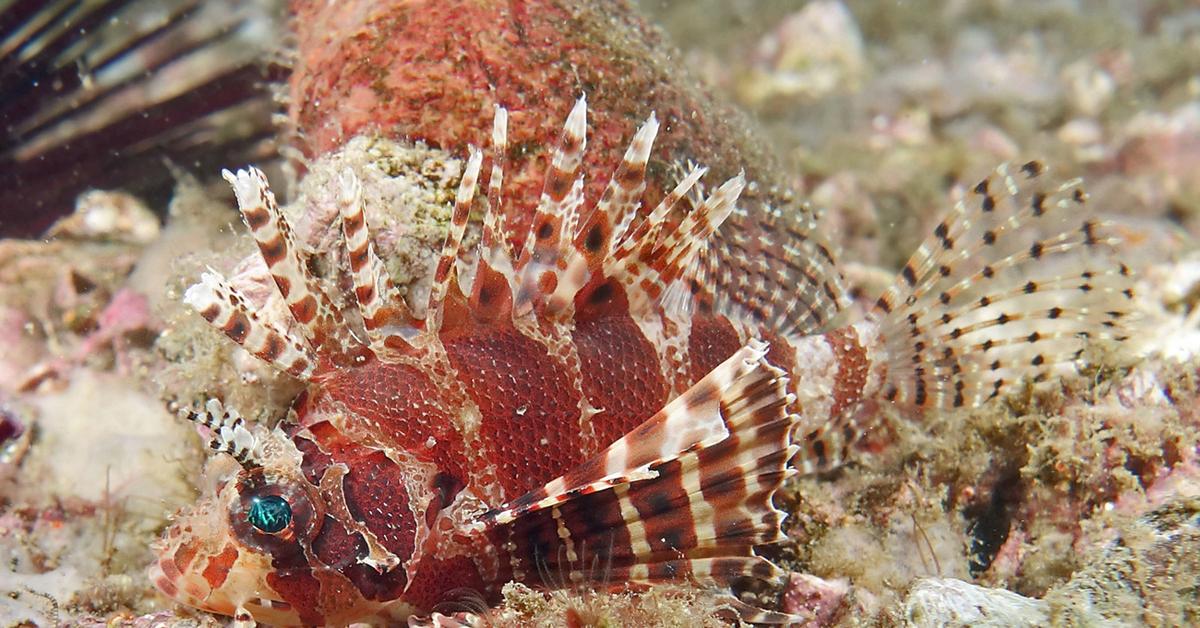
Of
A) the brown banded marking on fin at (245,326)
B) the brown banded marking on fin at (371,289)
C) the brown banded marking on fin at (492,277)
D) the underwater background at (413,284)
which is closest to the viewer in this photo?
the brown banded marking on fin at (245,326)

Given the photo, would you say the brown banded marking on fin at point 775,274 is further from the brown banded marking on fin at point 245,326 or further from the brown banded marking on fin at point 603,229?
the brown banded marking on fin at point 245,326

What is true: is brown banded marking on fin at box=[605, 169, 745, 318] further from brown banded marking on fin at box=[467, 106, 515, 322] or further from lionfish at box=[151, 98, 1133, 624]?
brown banded marking on fin at box=[467, 106, 515, 322]

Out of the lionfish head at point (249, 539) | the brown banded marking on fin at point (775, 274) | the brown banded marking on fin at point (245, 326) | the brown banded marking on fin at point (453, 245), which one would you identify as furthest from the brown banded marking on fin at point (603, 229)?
the lionfish head at point (249, 539)

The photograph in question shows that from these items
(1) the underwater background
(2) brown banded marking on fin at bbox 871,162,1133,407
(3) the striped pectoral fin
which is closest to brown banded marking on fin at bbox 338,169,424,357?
(1) the underwater background

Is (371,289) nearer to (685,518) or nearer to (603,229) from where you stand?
(603,229)

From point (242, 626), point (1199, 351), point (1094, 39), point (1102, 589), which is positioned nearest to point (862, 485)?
point (1102, 589)

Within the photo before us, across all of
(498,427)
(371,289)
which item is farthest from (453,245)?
(498,427)
